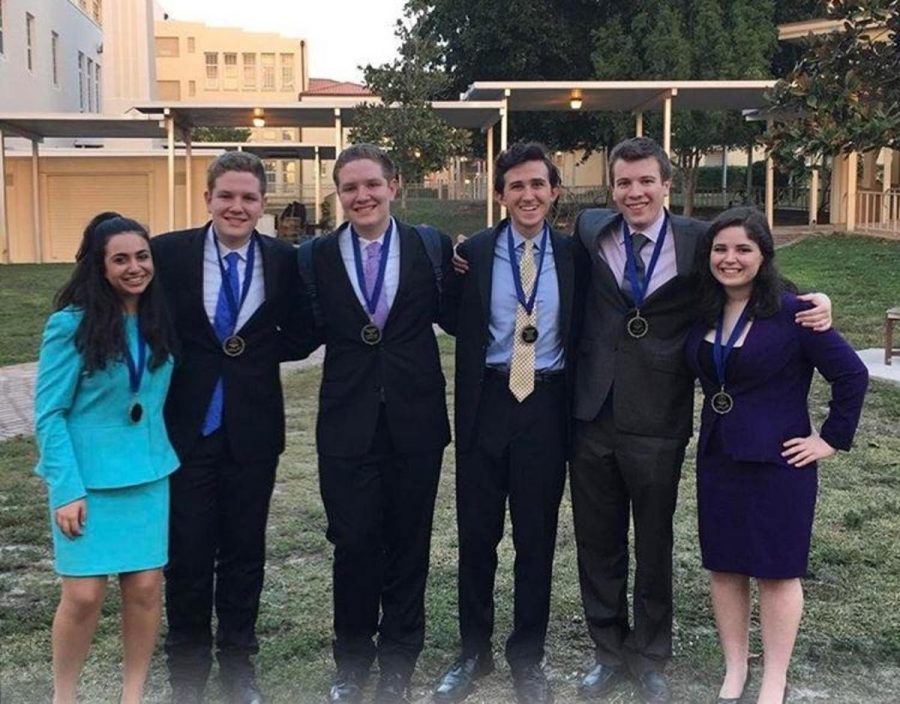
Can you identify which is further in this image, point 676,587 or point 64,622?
point 676,587

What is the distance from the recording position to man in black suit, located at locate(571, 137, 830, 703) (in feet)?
12.1

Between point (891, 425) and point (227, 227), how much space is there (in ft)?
21.8

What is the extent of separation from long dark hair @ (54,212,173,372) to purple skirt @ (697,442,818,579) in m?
2.00

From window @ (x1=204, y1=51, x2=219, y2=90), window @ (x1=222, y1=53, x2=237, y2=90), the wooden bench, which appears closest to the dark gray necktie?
the wooden bench

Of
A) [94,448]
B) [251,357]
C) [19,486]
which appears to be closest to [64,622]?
[94,448]

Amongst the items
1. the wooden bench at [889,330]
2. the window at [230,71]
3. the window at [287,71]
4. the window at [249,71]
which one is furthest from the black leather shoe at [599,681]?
the window at [230,71]

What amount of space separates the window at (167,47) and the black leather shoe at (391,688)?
90360 mm

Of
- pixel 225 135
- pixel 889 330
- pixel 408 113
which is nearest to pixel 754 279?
pixel 889 330

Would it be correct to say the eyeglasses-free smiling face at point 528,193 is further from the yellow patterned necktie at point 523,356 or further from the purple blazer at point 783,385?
the purple blazer at point 783,385

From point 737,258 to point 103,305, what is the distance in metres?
2.16

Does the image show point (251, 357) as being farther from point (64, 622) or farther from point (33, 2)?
point (33, 2)

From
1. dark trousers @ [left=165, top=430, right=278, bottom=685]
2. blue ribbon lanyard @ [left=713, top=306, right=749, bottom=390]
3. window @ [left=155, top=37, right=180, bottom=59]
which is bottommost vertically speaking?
dark trousers @ [left=165, top=430, right=278, bottom=685]

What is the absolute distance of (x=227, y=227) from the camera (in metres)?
3.67

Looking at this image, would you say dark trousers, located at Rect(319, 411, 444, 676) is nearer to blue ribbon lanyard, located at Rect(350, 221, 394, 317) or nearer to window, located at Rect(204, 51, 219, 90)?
blue ribbon lanyard, located at Rect(350, 221, 394, 317)
